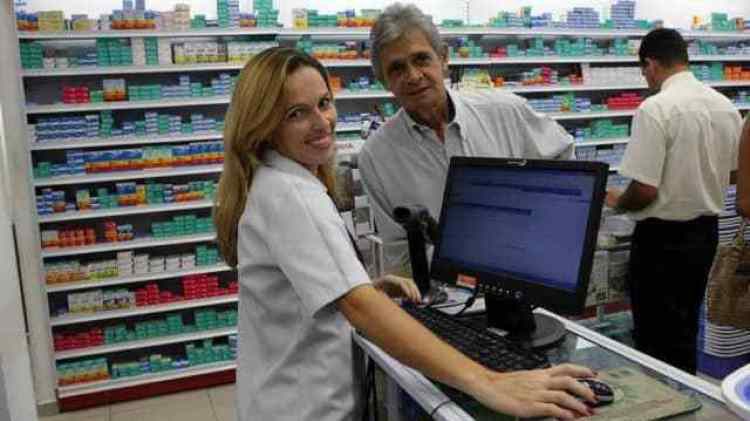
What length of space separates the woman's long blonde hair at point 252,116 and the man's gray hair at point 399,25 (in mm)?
569

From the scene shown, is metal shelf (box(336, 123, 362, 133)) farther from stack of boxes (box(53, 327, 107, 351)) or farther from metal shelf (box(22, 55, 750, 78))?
stack of boxes (box(53, 327, 107, 351))

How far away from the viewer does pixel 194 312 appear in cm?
497

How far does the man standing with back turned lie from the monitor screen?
196cm

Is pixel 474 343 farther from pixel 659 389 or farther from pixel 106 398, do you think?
pixel 106 398

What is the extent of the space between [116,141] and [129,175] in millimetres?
253

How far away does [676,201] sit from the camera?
3320 millimetres

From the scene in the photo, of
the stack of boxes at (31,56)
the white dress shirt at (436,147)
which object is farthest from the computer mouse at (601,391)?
the stack of boxes at (31,56)

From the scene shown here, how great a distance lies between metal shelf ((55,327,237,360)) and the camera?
4609 millimetres

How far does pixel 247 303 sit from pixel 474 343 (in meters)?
0.57

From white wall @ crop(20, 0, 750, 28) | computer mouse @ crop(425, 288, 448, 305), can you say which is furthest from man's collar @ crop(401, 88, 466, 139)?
white wall @ crop(20, 0, 750, 28)

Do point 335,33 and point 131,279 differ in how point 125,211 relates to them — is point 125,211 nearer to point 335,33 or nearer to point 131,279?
point 131,279

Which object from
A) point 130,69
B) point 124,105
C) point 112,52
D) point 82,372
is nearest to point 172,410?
point 82,372

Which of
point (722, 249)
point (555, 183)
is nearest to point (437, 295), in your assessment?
point (555, 183)

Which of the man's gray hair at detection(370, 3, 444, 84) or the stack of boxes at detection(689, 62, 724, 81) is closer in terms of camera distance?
the man's gray hair at detection(370, 3, 444, 84)
